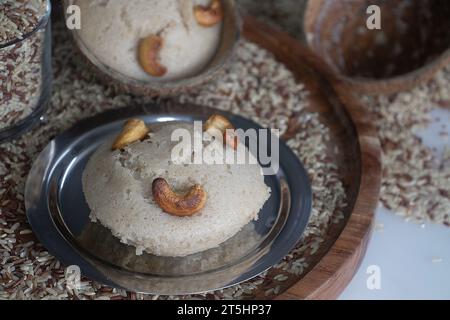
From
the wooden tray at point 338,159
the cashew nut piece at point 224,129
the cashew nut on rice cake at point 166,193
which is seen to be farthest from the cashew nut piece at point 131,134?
the wooden tray at point 338,159

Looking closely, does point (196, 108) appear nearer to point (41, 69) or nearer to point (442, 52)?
point (41, 69)

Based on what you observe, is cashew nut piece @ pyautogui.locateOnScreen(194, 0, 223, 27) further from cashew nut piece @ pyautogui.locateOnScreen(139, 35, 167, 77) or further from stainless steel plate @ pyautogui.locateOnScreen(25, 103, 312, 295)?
stainless steel plate @ pyautogui.locateOnScreen(25, 103, 312, 295)

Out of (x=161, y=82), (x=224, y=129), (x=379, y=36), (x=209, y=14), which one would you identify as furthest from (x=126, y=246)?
(x=379, y=36)

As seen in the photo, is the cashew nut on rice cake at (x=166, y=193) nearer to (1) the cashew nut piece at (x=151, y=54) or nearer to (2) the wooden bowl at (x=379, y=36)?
(1) the cashew nut piece at (x=151, y=54)

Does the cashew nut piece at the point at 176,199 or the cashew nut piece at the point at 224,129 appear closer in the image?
the cashew nut piece at the point at 176,199

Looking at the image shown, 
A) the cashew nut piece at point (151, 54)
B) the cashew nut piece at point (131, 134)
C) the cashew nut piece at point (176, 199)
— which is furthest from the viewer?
the cashew nut piece at point (151, 54)
